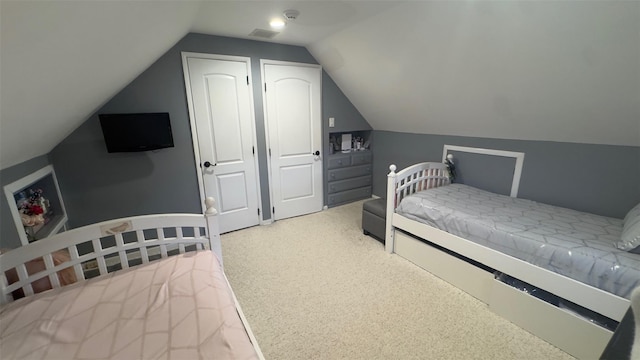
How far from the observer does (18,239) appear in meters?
1.69

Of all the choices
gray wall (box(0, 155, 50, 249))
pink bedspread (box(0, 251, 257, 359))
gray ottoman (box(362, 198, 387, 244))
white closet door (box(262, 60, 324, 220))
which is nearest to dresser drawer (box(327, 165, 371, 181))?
white closet door (box(262, 60, 324, 220))

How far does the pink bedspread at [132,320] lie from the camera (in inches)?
39.4

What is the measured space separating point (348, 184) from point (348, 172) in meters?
0.20

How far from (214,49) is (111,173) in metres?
1.68

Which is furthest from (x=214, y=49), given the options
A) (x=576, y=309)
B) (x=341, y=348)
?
(x=576, y=309)

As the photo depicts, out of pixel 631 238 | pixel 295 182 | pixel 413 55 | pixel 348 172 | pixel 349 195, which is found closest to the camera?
pixel 631 238

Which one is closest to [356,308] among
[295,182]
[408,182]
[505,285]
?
[505,285]

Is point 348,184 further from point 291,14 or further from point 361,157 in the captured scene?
point 291,14

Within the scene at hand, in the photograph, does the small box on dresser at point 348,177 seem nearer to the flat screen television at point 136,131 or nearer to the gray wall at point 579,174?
the gray wall at point 579,174

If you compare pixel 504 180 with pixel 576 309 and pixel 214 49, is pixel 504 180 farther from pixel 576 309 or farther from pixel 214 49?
pixel 214 49

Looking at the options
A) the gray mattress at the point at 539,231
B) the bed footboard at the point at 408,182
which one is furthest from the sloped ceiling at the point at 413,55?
the gray mattress at the point at 539,231

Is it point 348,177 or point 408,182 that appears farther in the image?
point 348,177

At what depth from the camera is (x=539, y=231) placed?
6.17ft

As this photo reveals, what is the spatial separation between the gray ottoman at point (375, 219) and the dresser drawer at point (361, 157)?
1164 mm
